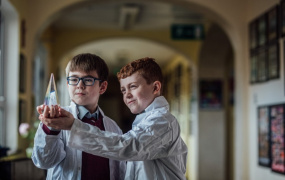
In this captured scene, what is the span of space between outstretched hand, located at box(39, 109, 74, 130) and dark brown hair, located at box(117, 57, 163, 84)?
32cm

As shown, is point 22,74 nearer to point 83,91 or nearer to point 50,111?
point 83,91

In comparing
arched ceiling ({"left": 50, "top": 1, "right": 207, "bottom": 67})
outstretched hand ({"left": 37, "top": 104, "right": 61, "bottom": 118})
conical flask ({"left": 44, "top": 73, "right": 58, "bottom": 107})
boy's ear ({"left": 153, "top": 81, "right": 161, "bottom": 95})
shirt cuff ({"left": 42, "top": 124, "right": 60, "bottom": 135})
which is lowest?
shirt cuff ({"left": 42, "top": 124, "right": 60, "bottom": 135})

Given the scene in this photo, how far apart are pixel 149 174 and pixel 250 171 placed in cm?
486

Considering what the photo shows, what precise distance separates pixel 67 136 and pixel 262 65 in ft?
14.7

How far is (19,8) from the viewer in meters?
5.41

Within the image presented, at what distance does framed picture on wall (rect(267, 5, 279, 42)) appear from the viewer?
5184 millimetres

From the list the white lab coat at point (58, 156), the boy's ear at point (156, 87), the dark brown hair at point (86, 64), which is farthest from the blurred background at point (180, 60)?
the white lab coat at point (58, 156)

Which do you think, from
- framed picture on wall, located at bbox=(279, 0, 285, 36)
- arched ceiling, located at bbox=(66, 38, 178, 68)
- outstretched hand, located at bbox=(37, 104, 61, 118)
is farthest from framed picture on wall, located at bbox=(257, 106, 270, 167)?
arched ceiling, located at bbox=(66, 38, 178, 68)

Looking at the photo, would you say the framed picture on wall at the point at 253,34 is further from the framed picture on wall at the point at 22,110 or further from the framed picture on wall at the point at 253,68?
the framed picture on wall at the point at 22,110

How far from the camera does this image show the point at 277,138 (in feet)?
16.9

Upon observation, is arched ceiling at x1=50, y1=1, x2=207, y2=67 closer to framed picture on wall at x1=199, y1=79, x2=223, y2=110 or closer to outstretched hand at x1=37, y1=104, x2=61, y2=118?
framed picture on wall at x1=199, y1=79, x2=223, y2=110

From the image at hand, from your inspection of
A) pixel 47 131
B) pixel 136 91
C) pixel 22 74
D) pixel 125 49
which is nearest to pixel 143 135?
pixel 136 91

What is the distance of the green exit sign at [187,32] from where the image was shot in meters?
→ 8.43

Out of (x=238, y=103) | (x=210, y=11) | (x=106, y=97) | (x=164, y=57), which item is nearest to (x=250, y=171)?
(x=238, y=103)
